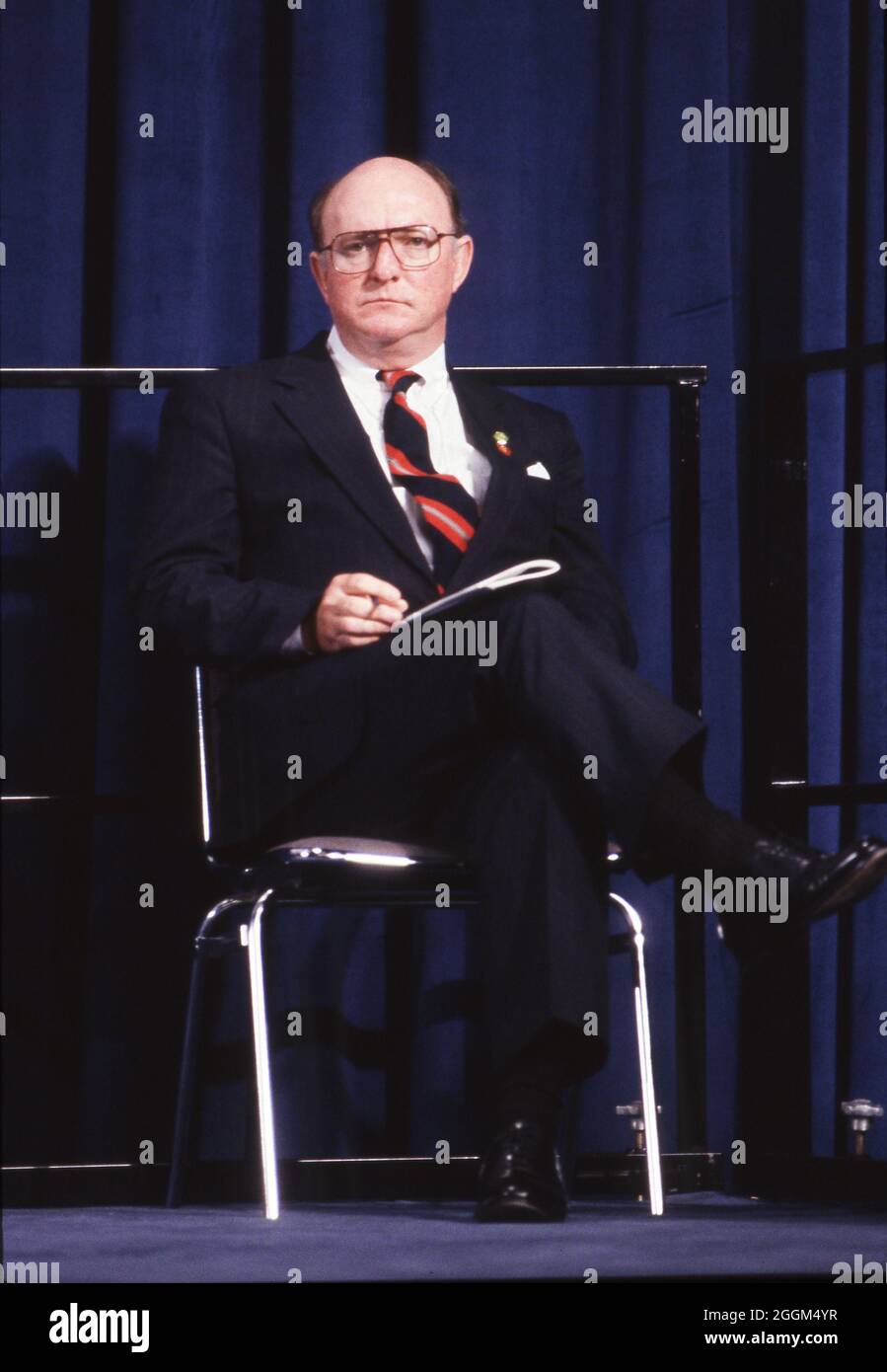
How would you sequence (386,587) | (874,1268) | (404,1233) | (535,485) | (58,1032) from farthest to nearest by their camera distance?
(58,1032) → (535,485) → (386,587) → (404,1233) → (874,1268)

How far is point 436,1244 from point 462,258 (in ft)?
4.28

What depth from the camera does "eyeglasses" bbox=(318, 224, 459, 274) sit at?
2.34m

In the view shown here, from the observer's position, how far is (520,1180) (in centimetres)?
171

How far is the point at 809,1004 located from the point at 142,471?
42.8 inches

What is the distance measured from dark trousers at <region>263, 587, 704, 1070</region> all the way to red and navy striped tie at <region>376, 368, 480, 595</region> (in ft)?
0.93

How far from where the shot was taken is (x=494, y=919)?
1.80 meters

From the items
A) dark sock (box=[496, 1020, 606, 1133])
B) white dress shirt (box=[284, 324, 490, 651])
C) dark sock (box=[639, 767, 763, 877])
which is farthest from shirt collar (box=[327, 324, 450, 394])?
dark sock (box=[496, 1020, 606, 1133])

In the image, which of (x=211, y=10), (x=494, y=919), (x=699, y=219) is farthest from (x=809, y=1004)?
(x=211, y=10)

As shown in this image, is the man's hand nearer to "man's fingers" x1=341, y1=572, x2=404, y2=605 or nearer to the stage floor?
"man's fingers" x1=341, y1=572, x2=404, y2=605

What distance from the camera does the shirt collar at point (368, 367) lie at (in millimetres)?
2348

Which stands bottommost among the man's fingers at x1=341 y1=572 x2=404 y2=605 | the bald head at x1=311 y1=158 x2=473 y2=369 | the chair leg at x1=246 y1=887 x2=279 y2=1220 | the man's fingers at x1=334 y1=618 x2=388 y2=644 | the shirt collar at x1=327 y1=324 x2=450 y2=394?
the chair leg at x1=246 y1=887 x2=279 y2=1220

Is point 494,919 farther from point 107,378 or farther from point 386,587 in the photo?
point 107,378

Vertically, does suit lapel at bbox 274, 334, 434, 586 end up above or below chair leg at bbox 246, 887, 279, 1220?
above

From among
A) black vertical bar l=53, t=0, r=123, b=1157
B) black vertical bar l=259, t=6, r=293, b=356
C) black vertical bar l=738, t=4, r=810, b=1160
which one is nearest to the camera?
black vertical bar l=738, t=4, r=810, b=1160
